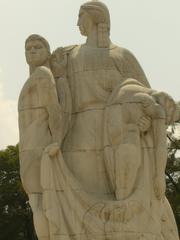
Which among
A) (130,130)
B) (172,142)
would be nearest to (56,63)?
(130,130)

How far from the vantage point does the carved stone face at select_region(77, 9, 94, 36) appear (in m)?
13.3

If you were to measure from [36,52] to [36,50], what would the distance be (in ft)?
0.10

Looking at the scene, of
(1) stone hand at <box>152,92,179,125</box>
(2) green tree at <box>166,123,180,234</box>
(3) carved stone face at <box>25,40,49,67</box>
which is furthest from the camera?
(2) green tree at <box>166,123,180,234</box>

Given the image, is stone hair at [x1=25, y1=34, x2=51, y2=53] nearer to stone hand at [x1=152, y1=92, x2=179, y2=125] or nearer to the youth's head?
the youth's head

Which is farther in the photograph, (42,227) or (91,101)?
(91,101)

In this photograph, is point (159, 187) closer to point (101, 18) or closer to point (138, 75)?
point (138, 75)

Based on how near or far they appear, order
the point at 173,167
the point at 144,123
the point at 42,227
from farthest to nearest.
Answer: the point at 173,167 → the point at 144,123 → the point at 42,227

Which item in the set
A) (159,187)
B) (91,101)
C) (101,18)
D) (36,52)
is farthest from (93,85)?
(159,187)

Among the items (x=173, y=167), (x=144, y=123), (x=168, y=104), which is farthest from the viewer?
(x=173, y=167)

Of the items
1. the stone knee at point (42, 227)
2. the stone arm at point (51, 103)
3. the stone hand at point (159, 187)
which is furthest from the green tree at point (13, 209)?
the stone hand at point (159, 187)

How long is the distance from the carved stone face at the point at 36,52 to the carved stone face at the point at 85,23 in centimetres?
75

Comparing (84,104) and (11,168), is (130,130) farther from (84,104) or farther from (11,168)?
(11,168)

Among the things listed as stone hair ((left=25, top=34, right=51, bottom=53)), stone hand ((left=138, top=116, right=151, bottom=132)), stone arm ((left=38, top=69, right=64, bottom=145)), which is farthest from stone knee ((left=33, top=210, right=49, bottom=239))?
stone hair ((left=25, top=34, right=51, bottom=53))

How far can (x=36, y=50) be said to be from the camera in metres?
13.1
